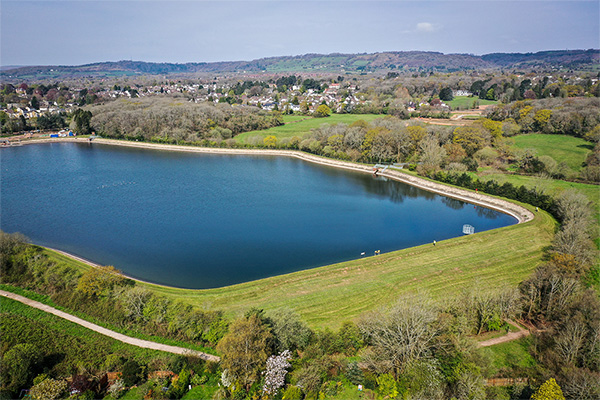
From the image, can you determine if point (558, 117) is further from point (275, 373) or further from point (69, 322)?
point (69, 322)

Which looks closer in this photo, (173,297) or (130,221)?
(173,297)

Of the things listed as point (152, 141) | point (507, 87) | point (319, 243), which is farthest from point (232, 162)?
point (507, 87)

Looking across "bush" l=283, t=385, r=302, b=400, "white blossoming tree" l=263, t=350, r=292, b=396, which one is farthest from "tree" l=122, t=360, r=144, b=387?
"bush" l=283, t=385, r=302, b=400

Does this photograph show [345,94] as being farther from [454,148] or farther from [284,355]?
[284,355]

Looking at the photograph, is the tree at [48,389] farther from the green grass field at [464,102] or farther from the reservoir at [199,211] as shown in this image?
the green grass field at [464,102]

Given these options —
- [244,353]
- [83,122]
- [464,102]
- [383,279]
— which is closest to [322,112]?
[464,102]

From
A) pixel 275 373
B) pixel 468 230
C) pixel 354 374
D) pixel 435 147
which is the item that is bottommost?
pixel 354 374
